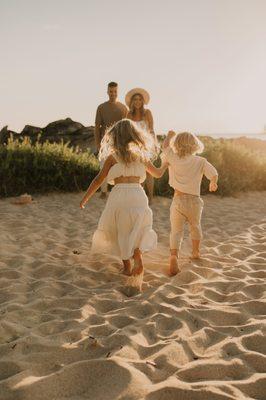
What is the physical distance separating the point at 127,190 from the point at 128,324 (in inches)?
61.1

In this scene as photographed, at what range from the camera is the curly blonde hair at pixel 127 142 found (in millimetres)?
4427

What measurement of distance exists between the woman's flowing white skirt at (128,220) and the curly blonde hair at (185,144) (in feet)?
2.27

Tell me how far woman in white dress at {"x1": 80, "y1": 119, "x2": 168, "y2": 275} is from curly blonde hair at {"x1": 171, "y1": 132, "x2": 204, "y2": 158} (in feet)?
1.53

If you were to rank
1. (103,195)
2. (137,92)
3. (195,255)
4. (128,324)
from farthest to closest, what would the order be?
(103,195)
(137,92)
(195,255)
(128,324)

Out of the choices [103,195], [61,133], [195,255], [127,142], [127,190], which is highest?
[61,133]

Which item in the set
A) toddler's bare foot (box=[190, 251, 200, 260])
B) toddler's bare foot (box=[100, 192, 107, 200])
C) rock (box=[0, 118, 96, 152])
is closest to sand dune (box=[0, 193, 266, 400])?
toddler's bare foot (box=[190, 251, 200, 260])

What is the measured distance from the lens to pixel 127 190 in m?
4.57

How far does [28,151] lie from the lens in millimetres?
10898

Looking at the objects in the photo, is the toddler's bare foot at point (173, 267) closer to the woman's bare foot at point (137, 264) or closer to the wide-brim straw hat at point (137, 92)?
the woman's bare foot at point (137, 264)

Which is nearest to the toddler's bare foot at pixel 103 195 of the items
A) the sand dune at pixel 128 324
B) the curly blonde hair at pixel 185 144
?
the sand dune at pixel 128 324

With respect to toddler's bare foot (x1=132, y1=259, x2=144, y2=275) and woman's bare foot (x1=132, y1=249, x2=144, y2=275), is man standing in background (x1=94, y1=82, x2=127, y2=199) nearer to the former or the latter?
woman's bare foot (x1=132, y1=249, x2=144, y2=275)

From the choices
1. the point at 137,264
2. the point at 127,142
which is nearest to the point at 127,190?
the point at 127,142

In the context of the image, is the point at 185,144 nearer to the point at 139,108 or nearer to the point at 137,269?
the point at 137,269

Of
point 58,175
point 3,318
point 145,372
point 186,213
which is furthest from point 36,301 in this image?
point 58,175
